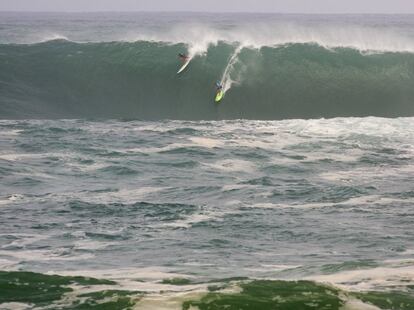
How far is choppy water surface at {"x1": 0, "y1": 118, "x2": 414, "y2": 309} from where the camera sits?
9.91 m

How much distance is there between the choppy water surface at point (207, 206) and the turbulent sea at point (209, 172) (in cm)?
5

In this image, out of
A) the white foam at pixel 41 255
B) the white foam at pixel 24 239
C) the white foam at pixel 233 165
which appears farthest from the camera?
the white foam at pixel 233 165

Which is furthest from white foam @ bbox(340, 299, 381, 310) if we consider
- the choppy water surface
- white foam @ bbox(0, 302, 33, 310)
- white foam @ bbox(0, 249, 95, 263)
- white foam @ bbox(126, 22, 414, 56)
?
white foam @ bbox(126, 22, 414, 56)

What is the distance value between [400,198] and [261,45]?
61.8ft

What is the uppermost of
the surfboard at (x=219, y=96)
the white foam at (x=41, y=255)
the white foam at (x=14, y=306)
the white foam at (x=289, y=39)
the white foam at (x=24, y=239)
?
the white foam at (x=289, y=39)

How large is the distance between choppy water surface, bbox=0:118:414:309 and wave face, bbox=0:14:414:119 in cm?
485

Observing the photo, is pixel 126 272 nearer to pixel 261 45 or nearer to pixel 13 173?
pixel 13 173

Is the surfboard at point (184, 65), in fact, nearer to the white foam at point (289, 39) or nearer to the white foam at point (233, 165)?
the white foam at point (289, 39)

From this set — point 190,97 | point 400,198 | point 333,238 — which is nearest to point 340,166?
point 400,198

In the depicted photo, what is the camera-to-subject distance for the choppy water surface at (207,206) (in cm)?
991

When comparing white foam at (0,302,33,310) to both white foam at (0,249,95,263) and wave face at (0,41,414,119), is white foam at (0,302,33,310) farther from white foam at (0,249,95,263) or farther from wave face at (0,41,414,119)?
wave face at (0,41,414,119)

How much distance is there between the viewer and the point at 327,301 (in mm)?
7746

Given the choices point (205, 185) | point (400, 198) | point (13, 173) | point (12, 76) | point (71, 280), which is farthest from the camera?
point (12, 76)

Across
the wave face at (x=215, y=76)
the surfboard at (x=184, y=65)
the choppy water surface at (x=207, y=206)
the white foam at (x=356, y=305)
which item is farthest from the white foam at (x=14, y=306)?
the surfboard at (x=184, y=65)
